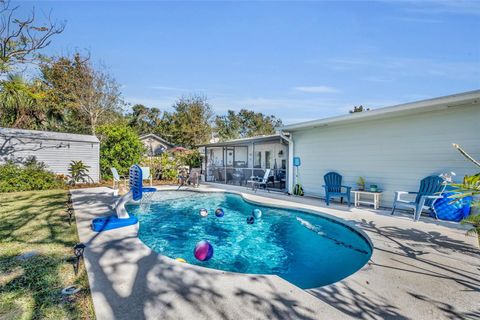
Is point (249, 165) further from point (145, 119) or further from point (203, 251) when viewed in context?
point (145, 119)

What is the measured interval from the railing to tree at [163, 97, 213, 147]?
416 inches

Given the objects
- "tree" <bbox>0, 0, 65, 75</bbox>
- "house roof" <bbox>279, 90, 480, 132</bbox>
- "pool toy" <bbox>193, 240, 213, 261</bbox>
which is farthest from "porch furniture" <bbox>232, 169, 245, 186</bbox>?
"tree" <bbox>0, 0, 65, 75</bbox>

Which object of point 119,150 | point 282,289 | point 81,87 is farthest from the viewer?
point 81,87

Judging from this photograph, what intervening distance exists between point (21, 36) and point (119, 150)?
6.45 metres

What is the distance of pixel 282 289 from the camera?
276 centimetres

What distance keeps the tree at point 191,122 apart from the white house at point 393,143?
1734 cm

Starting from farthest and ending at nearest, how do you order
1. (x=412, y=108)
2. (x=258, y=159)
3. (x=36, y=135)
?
1. (x=258, y=159)
2. (x=36, y=135)
3. (x=412, y=108)

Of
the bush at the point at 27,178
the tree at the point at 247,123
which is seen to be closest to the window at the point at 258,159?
the bush at the point at 27,178

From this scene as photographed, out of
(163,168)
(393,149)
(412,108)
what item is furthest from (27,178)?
A: (412,108)

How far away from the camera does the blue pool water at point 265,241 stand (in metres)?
4.59

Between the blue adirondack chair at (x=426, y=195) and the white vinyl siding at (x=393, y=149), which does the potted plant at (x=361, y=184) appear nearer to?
the white vinyl siding at (x=393, y=149)

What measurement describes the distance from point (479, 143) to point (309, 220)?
15.0 feet

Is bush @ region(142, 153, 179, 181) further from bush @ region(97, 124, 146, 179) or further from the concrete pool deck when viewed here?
the concrete pool deck

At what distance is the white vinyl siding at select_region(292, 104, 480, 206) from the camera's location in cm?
636
